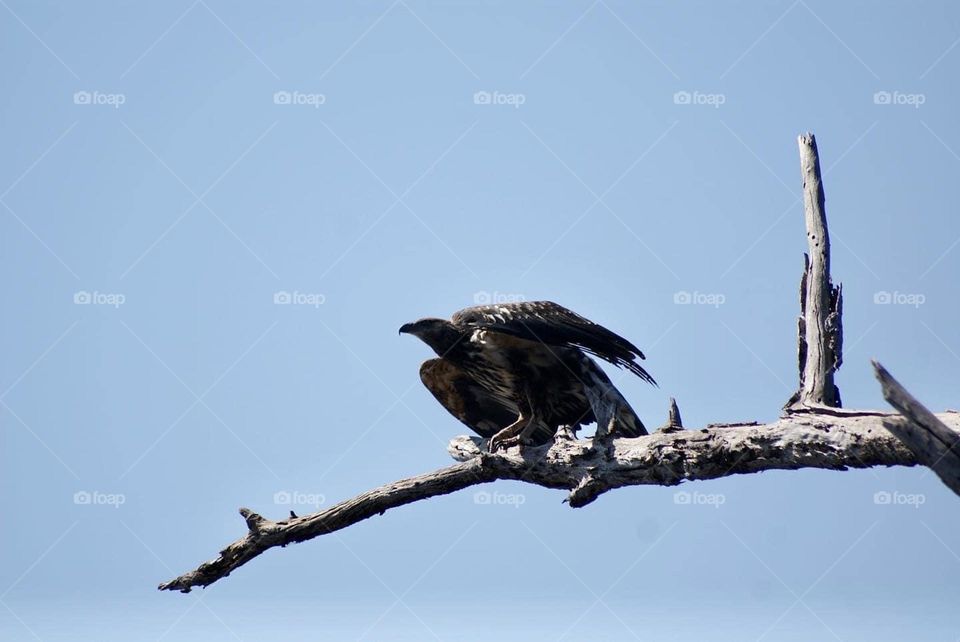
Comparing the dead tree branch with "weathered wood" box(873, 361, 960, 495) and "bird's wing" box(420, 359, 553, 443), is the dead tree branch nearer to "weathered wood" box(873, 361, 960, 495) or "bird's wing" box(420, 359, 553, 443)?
"weathered wood" box(873, 361, 960, 495)

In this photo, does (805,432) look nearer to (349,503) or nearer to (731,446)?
(731,446)

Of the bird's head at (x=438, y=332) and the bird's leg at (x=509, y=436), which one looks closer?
the bird's leg at (x=509, y=436)

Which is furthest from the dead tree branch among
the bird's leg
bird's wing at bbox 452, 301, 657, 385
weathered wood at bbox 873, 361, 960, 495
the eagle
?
bird's wing at bbox 452, 301, 657, 385

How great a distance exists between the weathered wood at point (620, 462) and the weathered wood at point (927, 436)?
2.9 inches

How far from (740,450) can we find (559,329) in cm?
200

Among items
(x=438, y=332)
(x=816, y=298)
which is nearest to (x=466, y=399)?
(x=438, y=332)

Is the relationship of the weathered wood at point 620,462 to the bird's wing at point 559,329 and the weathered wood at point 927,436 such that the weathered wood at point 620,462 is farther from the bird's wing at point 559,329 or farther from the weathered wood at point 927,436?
the bird's wing at point 559,329

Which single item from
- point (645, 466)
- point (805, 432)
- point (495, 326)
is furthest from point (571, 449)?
point (805, 432)

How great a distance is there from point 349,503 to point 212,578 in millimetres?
1059

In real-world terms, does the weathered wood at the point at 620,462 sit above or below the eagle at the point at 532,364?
below

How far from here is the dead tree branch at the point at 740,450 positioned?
467cm

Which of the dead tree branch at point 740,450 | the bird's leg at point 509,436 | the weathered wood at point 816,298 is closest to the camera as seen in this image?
the dead tree branch at point 740,450

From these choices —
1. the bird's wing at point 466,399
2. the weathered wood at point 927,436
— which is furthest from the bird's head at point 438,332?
the weathered wood at point 927,436

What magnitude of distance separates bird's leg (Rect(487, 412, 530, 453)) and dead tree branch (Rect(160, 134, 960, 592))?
20 cm
